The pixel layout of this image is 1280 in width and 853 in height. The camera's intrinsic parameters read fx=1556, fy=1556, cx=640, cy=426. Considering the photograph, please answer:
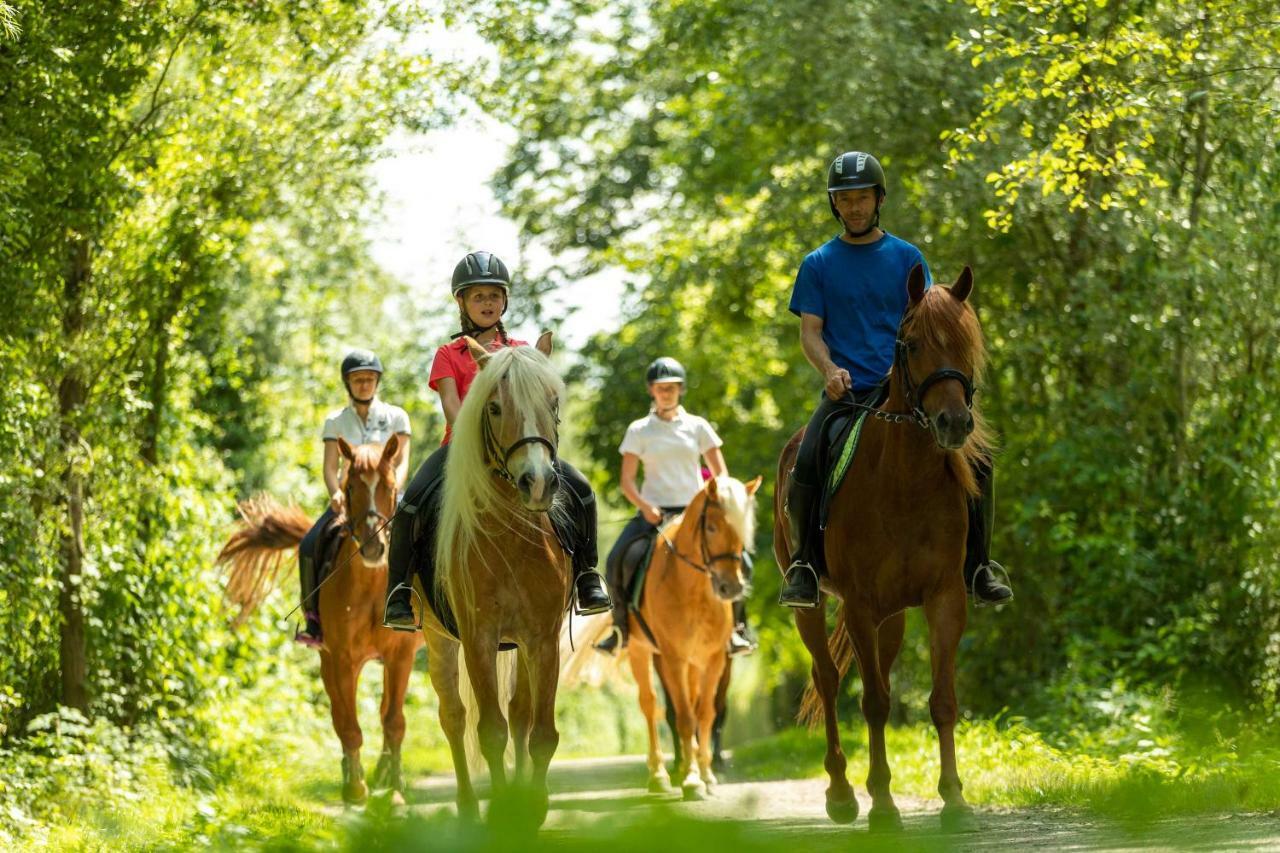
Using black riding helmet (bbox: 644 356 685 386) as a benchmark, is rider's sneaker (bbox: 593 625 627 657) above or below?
below

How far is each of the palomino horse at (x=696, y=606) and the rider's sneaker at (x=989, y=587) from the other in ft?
12.3

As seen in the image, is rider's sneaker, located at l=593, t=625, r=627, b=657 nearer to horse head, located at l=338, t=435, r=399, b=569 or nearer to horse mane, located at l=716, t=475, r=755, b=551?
horse mane, located at l=716, t=475, r=755, b=551

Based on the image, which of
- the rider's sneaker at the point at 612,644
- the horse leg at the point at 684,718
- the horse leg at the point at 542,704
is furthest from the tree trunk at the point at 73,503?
the horse leg at the point at 542,704

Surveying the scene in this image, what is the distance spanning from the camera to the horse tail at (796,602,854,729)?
953cm

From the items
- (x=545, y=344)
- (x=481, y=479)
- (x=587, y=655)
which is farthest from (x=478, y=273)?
(x=587, y=655)

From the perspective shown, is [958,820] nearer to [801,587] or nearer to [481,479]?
[801,587]

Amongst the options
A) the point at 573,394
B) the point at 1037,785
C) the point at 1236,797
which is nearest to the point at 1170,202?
the point at 1037,785

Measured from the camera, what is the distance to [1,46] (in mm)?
10562

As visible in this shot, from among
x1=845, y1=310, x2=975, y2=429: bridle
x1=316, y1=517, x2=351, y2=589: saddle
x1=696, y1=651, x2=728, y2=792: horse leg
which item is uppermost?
x1=845, y1=310, x2=975, y2=429: bridle

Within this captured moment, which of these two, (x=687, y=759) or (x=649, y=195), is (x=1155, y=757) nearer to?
(x=687, y=759)

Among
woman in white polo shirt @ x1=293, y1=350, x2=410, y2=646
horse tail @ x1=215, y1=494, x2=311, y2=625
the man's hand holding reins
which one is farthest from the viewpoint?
horse tail @ x1=215, y1=494, x2=311, y2=625

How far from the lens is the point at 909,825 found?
8422mm

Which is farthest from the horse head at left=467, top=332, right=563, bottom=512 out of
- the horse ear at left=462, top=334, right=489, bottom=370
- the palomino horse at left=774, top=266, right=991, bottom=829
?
the palomino horse at left=774, top=266, right=991, bottom=829

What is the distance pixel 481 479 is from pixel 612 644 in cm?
597
